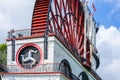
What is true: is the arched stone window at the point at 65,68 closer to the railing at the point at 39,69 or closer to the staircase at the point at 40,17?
the railing at the point at 39,69

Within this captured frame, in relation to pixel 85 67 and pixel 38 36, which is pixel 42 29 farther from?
pixel 85 67

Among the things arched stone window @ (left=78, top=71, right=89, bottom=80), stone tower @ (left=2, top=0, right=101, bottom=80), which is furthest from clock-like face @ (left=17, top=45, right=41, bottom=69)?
arched stone window @ (left=78, top=71, right=89, bottom=80)

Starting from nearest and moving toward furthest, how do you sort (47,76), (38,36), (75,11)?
1. (47,76)
2. (38,36)
3. (75,11)

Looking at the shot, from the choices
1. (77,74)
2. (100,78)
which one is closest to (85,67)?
(77,74)

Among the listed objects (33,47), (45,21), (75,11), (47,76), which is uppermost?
(75,11)

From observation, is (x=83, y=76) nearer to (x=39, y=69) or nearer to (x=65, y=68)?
(x=65, y=68)

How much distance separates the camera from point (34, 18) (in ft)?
123

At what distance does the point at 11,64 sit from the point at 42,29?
12.7ft

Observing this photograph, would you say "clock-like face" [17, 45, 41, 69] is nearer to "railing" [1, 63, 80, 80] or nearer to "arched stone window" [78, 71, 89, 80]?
"railing" [1, 63, 80, 80]

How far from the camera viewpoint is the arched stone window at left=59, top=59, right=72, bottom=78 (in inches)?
1327

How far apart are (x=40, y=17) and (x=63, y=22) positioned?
5666 mm

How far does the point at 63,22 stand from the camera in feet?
138

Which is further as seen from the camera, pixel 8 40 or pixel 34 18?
pixel 34 18

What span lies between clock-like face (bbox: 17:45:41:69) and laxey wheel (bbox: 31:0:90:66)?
6.11 feet
